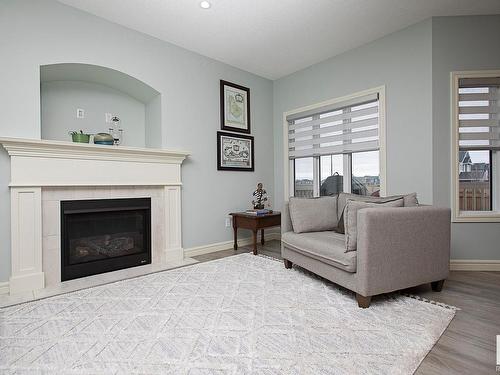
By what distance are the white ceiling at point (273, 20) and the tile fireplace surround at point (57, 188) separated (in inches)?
53.7

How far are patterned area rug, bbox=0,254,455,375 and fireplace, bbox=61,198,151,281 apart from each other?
1.60ft

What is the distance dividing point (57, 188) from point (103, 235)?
2.22 ft

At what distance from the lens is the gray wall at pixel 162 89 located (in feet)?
7.80

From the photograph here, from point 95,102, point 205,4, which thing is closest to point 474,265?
point 205,4

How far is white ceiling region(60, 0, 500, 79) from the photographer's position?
2.64m

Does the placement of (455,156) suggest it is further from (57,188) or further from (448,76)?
(57,188)

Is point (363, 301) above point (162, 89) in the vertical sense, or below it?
below

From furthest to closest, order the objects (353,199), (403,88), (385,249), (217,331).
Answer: (403,88), (353,199), (385,249), (217,331)

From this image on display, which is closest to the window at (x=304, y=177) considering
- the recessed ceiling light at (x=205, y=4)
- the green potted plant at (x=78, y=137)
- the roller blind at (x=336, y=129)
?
the roller blind at (x=336, y=129)

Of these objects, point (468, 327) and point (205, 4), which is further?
point (205, 4)

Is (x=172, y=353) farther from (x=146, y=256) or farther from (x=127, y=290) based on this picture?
(x=146, y=256)

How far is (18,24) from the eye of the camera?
2.41 metres

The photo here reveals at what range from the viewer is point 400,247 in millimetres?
2064

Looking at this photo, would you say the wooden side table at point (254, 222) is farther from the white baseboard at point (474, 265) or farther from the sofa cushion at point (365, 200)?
the white baseboard at point (474, 265)
